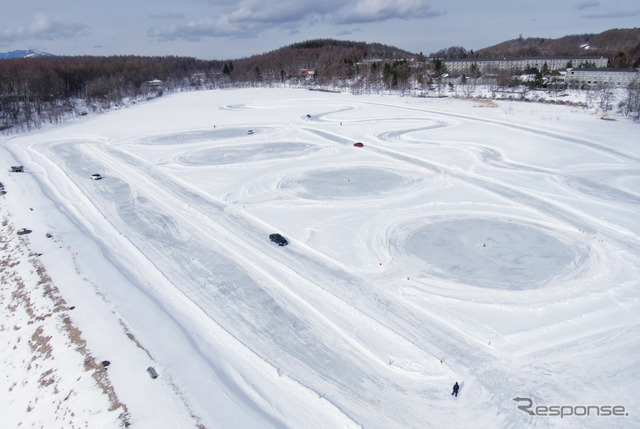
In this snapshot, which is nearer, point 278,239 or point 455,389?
point 455,389

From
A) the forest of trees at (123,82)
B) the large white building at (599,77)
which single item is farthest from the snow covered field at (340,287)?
the large white building at (599,77)

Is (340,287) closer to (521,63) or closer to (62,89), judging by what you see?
(62,89)

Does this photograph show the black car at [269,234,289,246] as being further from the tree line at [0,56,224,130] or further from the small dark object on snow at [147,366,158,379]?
the tree line at [0,56,224,130]

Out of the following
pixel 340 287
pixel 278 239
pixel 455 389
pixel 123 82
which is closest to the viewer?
pixel 455 389

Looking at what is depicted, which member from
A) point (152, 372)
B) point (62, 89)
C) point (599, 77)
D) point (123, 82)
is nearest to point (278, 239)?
point (152, 372)

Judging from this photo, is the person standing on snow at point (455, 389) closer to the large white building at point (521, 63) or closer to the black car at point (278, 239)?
the black car at point (278, 239)

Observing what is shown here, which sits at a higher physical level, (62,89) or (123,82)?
(123,82)
